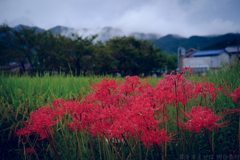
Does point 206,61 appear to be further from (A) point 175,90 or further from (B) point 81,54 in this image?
(B) point 81,54

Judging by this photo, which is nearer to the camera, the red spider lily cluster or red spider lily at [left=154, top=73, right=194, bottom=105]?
the red spider lily cluster

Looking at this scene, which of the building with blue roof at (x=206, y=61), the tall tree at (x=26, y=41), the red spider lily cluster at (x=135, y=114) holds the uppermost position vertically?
the tall tree at (x=26, y=41)

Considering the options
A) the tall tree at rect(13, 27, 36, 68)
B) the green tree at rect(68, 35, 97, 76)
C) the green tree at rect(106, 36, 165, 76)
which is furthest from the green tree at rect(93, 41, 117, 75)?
the tall tree at rect(13, 27, 36, 68)

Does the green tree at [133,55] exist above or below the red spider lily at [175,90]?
above

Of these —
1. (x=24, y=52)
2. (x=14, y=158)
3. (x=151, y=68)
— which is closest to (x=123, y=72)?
(x=151, y=68)

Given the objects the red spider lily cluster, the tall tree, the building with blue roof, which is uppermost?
the tall tree

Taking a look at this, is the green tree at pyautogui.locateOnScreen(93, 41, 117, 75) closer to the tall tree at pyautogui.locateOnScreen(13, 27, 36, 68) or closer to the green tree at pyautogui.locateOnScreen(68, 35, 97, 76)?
the green tree at pyautogui.locateOnScreen(68, 35, 97, 76)

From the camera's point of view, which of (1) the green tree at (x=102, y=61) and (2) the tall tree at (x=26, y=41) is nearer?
(2) the tall tree at (x=26, y=41)

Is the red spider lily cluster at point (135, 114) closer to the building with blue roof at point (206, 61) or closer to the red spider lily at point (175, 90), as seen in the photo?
the red spider lily at point (175, 90)

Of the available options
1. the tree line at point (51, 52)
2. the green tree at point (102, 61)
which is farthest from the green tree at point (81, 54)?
the green tree at point (102, 61)

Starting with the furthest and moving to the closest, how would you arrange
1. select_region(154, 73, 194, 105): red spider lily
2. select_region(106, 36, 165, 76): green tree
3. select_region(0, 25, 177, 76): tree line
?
select_region(106, 36, 165, 76): green tree, select_region(0, 25, 177, 76): tree line, select_region(154, 73, 194, 105): red spider lily

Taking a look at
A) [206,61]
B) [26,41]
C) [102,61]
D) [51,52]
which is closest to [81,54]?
[102,61]

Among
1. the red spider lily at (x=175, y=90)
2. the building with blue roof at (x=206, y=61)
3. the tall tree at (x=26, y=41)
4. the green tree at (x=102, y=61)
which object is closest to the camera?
the red spider lily at (x=175, y=90)

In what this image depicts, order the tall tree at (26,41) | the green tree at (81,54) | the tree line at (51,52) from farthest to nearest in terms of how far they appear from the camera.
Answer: the tall tree at (26,41) → the green tree at (81,54) → the tree line at (51,52)
